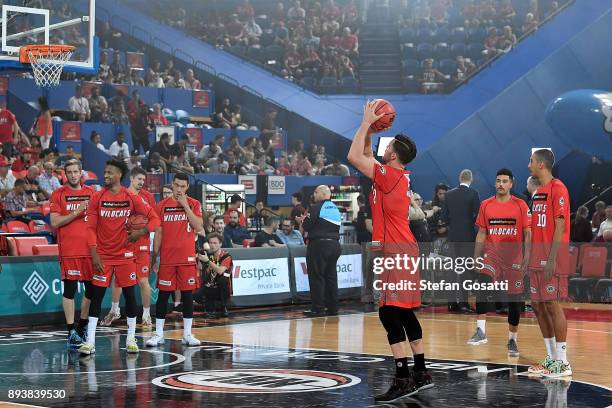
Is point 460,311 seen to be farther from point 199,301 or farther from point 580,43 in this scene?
point 580,43

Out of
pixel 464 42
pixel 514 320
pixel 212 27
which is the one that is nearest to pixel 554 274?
pixel 514 320

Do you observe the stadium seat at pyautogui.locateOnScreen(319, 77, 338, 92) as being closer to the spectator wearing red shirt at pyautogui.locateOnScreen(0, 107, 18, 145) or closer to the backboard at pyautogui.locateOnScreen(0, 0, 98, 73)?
the spectator wearing red shirt at pyautogui.locateOnScreen(0, 107, 18, 145)

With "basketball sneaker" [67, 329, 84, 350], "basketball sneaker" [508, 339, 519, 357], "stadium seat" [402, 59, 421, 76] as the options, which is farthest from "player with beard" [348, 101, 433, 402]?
"stadium seat" [402, 59, 421, 76]

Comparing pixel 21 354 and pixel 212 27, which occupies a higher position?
pixel 212 27

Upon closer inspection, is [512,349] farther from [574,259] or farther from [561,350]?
[574,259]

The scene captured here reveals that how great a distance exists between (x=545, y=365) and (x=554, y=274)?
92 centimetres

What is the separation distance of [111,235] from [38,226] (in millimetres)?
6748

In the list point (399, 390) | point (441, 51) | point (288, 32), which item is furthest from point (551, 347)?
point (288, 32)

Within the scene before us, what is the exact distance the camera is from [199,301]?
16.4 metres

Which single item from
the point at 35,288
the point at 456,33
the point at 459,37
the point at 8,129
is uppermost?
the point at 456,33

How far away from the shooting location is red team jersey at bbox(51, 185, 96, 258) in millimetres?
11422

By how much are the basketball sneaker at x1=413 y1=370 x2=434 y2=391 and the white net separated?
833cm

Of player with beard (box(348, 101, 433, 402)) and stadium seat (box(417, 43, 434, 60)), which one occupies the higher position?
stadium seat (box(417, 43, 434, 60))

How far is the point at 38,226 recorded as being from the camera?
17.3m
